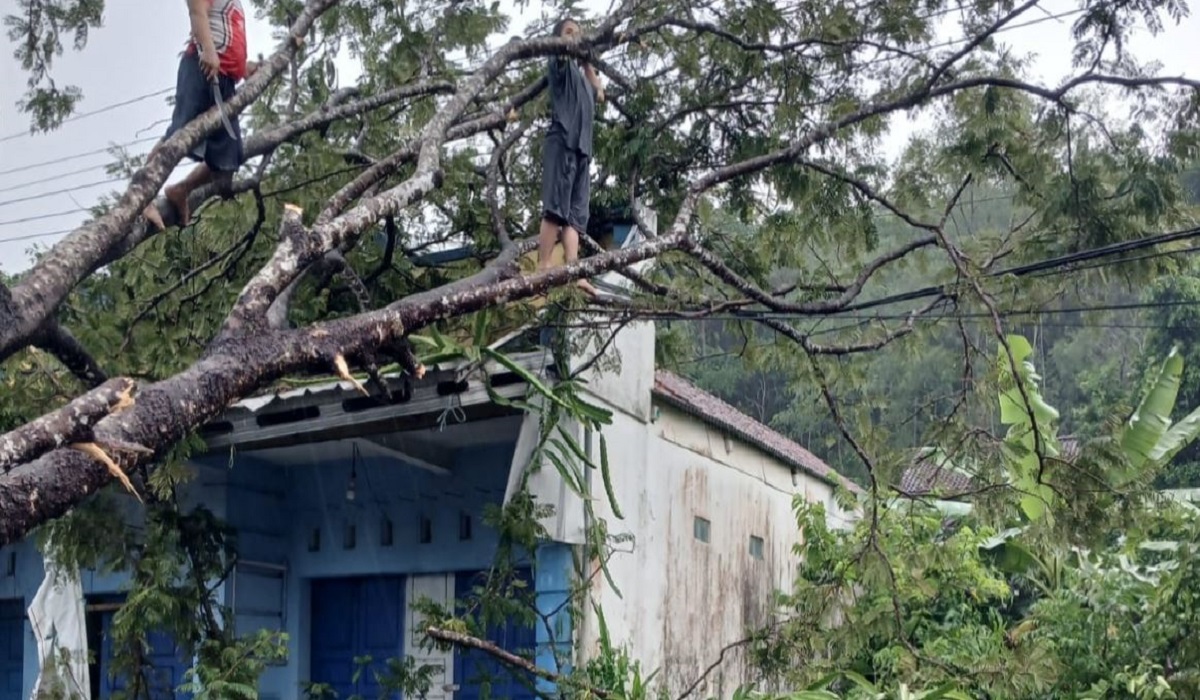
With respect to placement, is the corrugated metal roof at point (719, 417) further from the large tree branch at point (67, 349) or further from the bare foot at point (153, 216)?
the large tree branch at point (67, 349)

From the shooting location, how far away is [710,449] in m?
11.0

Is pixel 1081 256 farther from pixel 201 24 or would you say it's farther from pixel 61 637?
pixel 61 637

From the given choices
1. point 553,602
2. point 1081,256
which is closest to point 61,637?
point 553,602

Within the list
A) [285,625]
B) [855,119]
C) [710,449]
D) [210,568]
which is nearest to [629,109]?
[855,119]

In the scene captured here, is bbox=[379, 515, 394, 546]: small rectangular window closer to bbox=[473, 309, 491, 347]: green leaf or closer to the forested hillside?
the forested hillside

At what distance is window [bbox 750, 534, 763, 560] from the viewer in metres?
12.2

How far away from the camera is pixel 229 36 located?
6594 millimetres

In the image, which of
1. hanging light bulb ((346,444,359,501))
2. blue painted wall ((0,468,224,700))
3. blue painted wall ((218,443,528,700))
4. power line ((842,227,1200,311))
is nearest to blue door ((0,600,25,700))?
blue painted wall ((0,468,224,700))

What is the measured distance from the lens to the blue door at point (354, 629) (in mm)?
10312

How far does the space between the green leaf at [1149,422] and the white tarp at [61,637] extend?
309 inches

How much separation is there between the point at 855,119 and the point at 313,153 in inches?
147

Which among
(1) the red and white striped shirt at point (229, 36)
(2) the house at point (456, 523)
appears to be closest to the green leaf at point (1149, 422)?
(2) the house at point (456, 523)

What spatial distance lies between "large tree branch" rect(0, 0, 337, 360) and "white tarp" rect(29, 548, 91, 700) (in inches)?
184

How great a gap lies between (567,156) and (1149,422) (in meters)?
5.48
